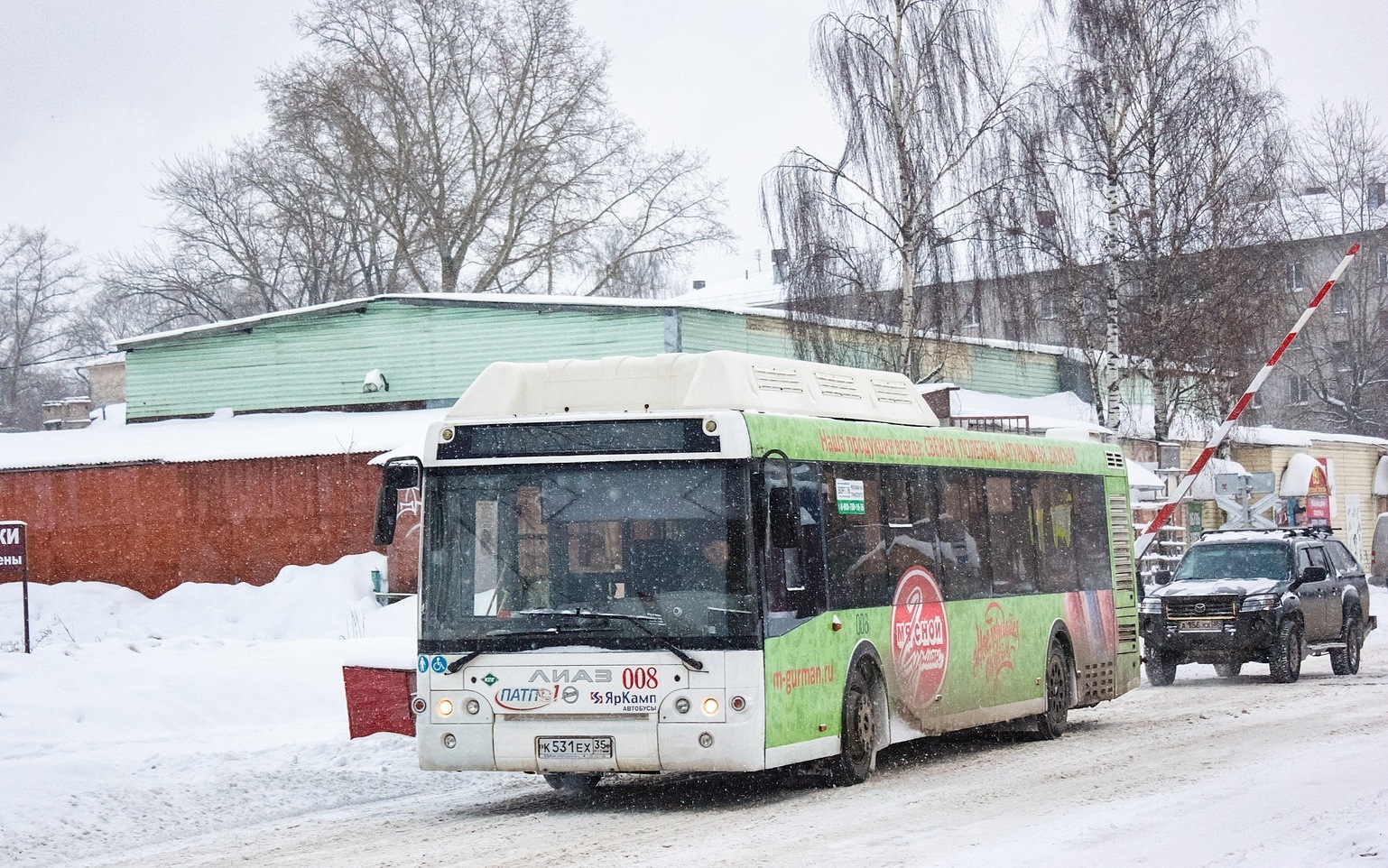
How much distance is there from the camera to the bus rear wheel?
15.4 meters

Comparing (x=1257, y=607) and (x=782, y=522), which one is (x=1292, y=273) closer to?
(x=1257, y=607)

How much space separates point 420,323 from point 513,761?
24985mm

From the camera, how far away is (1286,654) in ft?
67.8

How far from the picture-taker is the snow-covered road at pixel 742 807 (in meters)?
8.74

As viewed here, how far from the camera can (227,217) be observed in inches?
2176

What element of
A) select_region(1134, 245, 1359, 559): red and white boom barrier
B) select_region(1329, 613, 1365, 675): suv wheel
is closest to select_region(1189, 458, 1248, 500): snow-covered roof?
select_region(1134, 245, 1359, 559): red and white boom barrier

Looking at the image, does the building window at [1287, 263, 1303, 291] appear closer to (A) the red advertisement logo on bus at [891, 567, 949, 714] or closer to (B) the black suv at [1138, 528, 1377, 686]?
(B) the black suv at [1138, 528, 1377, 686]

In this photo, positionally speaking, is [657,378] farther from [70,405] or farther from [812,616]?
[70,405]

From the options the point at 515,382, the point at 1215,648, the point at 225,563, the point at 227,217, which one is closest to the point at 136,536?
the point at 225,563

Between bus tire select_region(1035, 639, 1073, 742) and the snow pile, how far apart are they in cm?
1057

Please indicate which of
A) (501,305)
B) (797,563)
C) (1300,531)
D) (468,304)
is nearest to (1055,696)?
(797,563)

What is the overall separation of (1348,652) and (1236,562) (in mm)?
2013

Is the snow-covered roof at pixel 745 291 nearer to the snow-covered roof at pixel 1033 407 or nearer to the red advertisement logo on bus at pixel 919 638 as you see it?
the snow-covered roof at pixel 1033 407

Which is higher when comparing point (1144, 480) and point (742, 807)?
point (1144, 480)
